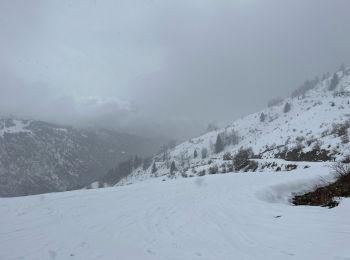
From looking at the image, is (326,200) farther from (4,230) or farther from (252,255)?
(4,230)

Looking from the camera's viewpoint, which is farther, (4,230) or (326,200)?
(326,200)

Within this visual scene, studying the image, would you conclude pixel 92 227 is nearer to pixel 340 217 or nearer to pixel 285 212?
pixel 285 212

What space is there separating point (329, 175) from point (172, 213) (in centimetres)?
1175

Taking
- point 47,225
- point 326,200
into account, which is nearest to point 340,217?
point 326,200

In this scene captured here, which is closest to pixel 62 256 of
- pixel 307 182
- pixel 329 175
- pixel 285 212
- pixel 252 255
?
pixel 252 255

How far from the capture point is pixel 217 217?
11.9m

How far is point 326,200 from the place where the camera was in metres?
12.5

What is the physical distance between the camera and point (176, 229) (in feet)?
34.4

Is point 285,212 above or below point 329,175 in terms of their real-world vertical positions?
below

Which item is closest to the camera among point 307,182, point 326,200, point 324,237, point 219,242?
point 324,237

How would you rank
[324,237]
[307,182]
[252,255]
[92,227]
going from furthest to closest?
1. [307,182]
2. [92,227]
3. [324,237]
4. [252,255]

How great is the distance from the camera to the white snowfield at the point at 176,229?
7.79 meters

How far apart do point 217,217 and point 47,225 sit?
6.13 metres

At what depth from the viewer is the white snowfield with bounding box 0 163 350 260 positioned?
7793mm
